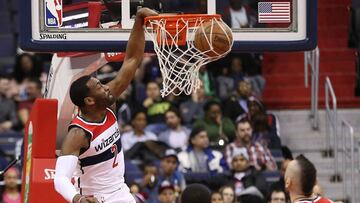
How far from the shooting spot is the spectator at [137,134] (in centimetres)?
1398

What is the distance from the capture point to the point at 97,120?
816 cm

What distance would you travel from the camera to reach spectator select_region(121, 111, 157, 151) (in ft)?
45.9

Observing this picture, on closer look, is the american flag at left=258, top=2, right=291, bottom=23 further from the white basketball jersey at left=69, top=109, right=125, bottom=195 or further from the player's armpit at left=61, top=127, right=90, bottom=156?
the player's armpit at left=61, top=127, right=90, bottom=156

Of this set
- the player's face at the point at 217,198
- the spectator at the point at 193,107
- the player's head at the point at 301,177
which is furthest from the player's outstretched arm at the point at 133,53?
the spectator at the point at 193,107

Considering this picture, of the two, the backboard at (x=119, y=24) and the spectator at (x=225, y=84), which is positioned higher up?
the backboard at (x=119, y=24)

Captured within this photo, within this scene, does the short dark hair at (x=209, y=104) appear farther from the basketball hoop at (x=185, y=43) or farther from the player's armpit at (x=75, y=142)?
the player's armpit at (x=75, y=142)

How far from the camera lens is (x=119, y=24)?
8.73 m

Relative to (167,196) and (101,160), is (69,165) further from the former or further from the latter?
(167,196)

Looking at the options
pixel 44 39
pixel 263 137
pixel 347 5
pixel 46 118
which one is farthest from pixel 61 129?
pixel 347 5

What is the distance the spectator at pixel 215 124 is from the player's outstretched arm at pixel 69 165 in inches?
231

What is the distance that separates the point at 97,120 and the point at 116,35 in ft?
2.72

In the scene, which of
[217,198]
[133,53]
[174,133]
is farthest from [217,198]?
[133,53]

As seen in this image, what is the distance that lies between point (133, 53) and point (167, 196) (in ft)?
13.8

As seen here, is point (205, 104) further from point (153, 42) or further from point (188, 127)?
point (153, 42)
